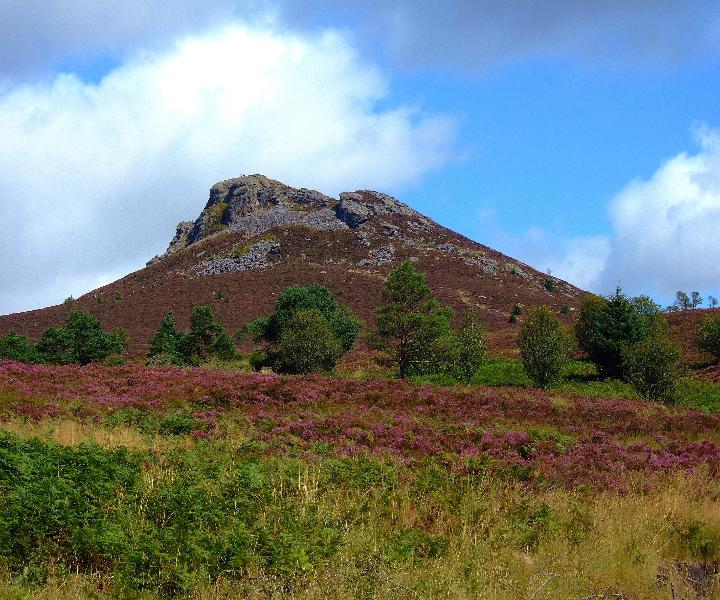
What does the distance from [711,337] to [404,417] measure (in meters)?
39.1

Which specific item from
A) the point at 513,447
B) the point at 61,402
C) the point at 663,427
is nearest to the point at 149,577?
the point at 513,447

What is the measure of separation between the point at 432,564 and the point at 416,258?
342ft

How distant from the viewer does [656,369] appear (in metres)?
30.1

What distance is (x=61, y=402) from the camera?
1853 cm

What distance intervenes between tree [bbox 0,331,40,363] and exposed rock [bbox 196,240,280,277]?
187 ft

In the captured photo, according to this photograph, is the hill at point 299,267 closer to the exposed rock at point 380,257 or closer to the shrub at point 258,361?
the exposed rock at point 380,257

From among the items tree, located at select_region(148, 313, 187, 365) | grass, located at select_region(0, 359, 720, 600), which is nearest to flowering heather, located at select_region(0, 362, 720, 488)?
grass, located at select_region(0, 359, 720, 600)

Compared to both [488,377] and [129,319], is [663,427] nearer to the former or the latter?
[488,377]

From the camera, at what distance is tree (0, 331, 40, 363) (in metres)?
48.6

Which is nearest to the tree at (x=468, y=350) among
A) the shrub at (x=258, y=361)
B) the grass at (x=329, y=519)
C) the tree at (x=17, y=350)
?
the shrub at (x=258, y=361)

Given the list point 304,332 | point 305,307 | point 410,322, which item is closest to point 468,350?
point 410,322

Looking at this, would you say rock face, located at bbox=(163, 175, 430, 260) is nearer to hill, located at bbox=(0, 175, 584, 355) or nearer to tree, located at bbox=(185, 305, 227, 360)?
hill, located at bbox=(0, 175, 584, 355)

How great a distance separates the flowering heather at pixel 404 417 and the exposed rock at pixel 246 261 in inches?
3302

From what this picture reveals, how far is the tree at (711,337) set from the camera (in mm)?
46688
